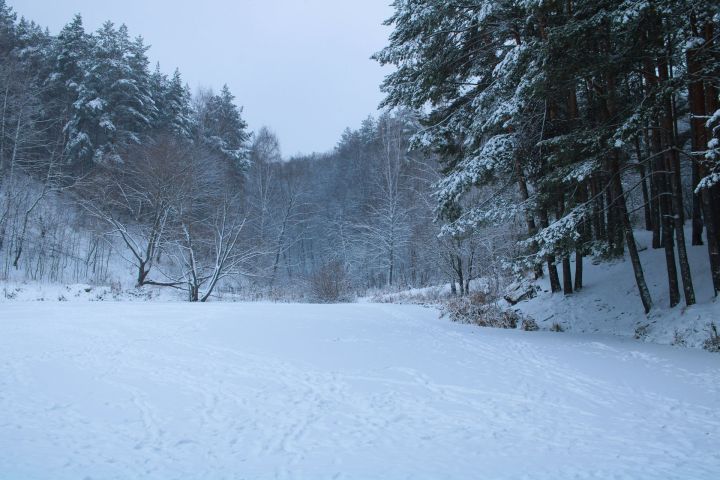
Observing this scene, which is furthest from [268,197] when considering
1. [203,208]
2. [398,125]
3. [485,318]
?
[485,318]

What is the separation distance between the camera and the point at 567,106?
11.1 meters

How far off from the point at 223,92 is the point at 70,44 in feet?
41.3

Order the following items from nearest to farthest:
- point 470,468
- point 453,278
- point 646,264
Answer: point 470,468
point 646,264
point 453,278

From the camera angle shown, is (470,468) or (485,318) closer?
(470,468)

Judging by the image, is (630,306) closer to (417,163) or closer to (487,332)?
(487,332)

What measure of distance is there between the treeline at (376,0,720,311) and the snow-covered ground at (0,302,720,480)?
2.68m

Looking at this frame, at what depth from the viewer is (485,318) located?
11383mm

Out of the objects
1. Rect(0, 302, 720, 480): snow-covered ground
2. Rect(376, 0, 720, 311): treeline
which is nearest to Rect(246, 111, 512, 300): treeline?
Rect(376, 0, 720, 311): treeline

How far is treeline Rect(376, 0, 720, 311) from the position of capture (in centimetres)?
744

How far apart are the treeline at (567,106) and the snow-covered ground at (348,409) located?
2.68 metres

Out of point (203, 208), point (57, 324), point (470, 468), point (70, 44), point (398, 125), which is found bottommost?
point (470, 468)

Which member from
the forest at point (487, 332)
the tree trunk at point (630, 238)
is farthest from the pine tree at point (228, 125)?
the tree trunk at point (630, 238)

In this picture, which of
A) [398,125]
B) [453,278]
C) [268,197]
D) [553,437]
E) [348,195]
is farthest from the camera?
[348,195]

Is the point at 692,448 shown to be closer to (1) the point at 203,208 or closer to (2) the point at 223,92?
(1) the point at 203,208
